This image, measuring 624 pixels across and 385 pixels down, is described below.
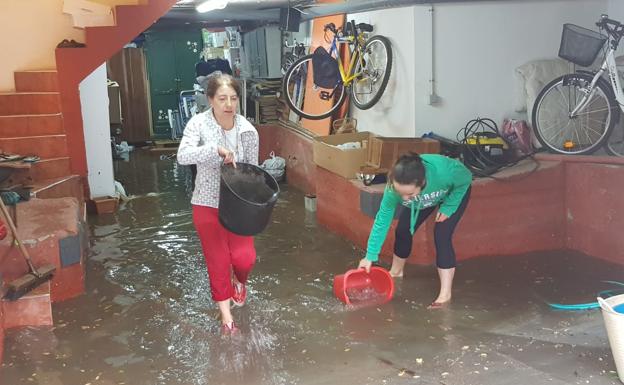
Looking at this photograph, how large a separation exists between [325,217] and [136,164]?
5.99m

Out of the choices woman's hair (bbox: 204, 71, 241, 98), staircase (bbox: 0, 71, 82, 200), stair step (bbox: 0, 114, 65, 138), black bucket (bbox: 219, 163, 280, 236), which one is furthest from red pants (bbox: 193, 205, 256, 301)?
stair step (bbox: 0, 114, 65, 138)

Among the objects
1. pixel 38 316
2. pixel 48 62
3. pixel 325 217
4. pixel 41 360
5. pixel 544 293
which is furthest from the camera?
pixel 48 62

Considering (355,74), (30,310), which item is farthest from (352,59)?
(30,310)

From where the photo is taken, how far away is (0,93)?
700 cm

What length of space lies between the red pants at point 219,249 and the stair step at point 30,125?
3.71 m

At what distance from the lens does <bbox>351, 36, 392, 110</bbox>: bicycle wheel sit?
20.3 feet

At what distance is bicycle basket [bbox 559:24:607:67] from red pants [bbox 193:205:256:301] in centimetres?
367

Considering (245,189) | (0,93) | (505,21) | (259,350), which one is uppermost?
(505,21)

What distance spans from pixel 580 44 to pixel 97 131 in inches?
220

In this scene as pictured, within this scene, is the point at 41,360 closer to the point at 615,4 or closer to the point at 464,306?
the point at 464,306

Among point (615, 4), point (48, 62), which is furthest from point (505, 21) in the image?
point (48, 62)

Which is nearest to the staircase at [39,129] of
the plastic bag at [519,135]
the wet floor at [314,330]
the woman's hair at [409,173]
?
the wet floor at [314,330]

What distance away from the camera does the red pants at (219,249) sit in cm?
376

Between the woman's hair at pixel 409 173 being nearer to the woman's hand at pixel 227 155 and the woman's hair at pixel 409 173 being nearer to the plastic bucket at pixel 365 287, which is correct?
the plastic bucket at pixel 365 287
